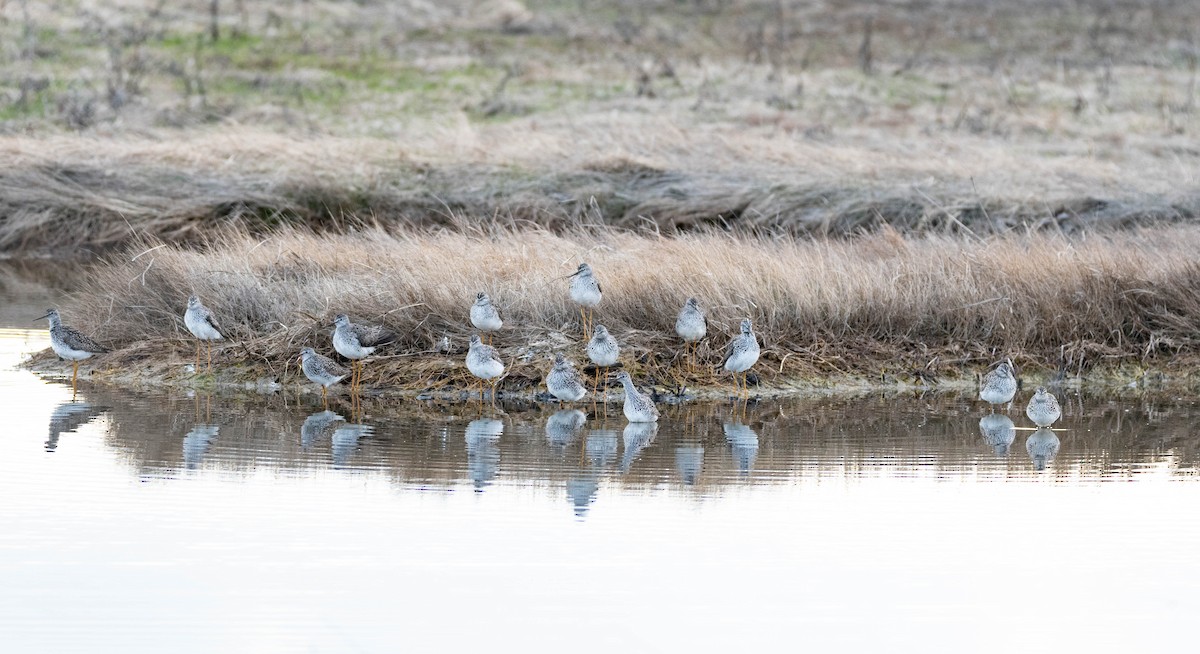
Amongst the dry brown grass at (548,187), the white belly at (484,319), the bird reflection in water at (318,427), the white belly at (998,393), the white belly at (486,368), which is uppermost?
the dry brown grass at (548,187)

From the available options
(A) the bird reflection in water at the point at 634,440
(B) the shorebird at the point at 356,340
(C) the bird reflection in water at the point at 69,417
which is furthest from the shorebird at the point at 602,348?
(C) the bird reflection in water at the point at 69,417

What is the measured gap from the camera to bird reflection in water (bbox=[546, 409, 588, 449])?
11641mm

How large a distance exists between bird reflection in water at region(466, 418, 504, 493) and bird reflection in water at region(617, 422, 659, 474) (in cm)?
88

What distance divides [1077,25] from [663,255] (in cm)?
4141

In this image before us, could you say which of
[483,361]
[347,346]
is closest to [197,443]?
[347,346]

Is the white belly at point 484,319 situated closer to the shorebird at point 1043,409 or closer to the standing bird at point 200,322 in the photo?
the standing bird at point 200,322

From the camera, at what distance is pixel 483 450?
36.6ft

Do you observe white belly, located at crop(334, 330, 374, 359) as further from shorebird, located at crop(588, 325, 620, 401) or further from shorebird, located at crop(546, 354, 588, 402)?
shorebird, located at crop(588, 325, 620, 401)

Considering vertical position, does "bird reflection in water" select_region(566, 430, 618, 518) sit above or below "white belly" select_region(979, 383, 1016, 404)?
below

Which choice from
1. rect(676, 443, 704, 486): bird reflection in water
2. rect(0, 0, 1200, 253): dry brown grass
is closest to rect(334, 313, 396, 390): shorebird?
rect(676, 443, 704, 486): bird reflection in water

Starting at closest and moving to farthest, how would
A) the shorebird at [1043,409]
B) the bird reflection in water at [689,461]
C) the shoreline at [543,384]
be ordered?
the bird reflection in water at [689,461] → the shorebird at [1043,409] → the shoreline at [543,384]

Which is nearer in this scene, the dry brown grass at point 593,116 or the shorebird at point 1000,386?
the shorebird at point 1000,386

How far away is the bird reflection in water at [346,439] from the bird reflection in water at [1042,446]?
486cm

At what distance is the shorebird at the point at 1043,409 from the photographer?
41.0 feet
